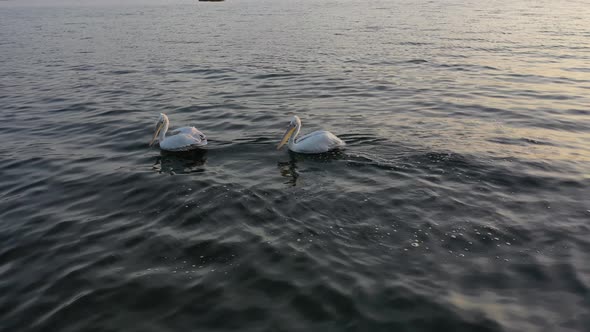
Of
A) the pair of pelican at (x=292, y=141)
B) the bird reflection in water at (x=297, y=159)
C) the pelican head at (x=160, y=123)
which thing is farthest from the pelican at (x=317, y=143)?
the pelican head at (x=160, y=123)

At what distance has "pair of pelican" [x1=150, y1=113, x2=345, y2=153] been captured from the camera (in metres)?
11.1

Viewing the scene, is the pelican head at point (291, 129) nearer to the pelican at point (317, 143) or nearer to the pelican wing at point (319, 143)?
the pelican at point (317, 143)

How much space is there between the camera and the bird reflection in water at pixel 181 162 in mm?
10748

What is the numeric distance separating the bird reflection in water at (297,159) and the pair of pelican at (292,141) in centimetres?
13

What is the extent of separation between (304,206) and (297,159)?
2.83m

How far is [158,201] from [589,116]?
12655 millimetres

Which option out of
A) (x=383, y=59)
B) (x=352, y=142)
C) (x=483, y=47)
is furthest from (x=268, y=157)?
(x=483, y=47)

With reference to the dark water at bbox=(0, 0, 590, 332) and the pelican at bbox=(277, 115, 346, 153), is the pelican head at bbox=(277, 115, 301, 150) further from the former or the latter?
the dark water at bbox=(0, 0, 590, 332)

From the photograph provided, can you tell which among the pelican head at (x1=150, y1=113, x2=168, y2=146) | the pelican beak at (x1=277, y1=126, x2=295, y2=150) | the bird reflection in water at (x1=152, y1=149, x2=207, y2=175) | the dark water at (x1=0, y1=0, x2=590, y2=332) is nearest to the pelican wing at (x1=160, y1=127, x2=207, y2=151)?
the bird reflection in water at (x1=152, y1=149, x2=207, y2=175)

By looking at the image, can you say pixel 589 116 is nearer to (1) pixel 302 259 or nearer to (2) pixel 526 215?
(2) pixel 526 215

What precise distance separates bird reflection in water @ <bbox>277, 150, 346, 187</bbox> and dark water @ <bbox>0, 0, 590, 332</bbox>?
0.07m

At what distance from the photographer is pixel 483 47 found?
26.0 m

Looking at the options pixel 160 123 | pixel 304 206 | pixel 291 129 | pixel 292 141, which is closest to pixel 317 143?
→ pixel 292 141

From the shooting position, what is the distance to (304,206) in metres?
8.58
